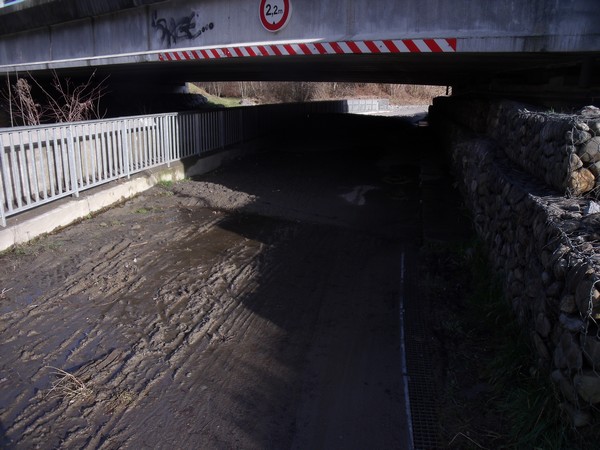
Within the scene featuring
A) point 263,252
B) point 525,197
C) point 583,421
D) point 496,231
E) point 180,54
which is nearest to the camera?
point 583,421

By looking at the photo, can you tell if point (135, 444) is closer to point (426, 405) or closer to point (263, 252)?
point (426, 405)

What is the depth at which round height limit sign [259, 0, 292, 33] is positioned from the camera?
33.4 ft

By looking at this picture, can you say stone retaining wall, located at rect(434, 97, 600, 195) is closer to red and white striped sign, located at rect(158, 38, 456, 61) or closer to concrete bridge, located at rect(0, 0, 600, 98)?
concrete bridge, located at rect(0, 0, 600, 98)

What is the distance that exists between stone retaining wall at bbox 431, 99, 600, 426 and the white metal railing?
6.46m

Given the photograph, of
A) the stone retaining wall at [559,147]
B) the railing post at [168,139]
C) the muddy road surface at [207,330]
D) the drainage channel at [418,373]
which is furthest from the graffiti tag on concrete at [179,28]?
the drainage channel at [418,373]

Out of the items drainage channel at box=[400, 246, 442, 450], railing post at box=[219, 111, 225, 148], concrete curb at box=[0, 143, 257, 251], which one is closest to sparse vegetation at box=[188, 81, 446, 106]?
railing post at box=[219, 111, 225, 148]

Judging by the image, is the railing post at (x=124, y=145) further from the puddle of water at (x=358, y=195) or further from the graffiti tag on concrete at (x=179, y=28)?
the puddle of water at (x=358, y=195)

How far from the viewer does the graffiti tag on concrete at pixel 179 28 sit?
38.7 ft

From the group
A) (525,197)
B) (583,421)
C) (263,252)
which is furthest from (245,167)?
(583,421)

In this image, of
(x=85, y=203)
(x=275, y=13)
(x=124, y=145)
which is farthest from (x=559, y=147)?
(x=124, y=145)

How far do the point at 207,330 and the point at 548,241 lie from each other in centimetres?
323

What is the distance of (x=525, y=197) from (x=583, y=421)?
2.46 m

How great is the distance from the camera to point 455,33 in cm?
855

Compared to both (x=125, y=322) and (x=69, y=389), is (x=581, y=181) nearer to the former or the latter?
(x=125, y=322)
